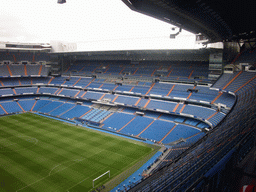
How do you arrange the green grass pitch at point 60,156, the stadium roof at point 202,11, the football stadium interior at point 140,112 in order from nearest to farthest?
1. the football stadium interior at point 140,112
2. the stadium roof at point 202,11
3. the green grass pitch at point 60,156

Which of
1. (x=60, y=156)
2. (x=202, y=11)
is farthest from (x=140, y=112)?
(x=202, y=11)

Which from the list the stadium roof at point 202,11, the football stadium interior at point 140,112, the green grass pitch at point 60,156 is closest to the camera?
the football stadium interior at point 140,112

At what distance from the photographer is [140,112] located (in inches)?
1416

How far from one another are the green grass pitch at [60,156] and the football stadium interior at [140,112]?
0.40 ft

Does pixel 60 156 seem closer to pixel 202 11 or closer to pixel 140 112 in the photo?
pixel 140 112

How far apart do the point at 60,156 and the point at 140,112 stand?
17147 millimetres

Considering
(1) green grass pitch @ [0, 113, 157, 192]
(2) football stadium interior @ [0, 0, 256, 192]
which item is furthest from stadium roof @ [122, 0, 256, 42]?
(1) green grass pitch @ [0, 113, 157, 192]

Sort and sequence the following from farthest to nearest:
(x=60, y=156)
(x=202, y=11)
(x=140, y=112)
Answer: (x=140, y=112) → (x=60, y=156) → (x=202, y=11)

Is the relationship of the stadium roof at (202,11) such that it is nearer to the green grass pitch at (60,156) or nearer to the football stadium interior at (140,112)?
the football stadium interior at (140,112)

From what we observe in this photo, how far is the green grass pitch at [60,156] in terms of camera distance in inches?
707

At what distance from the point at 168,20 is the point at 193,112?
1822 cm

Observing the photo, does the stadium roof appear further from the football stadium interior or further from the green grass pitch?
the green grass pitch

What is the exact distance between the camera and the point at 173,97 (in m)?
34.8

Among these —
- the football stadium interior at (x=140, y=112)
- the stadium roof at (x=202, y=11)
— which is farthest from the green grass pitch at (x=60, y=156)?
the stadium roof at (x=202, y=11)
